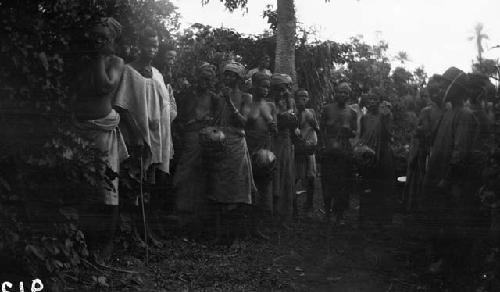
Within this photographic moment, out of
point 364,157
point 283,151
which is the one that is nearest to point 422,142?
point 364,157

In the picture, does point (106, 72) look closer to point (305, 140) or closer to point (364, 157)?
point (364, 157)

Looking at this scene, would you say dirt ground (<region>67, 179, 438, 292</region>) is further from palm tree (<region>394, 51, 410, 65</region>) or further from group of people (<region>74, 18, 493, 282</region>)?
palm tree (<region>394, 51, 410, 65</region>)

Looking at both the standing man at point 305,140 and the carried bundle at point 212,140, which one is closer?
the carried bundle at point 212,140

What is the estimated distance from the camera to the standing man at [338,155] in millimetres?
9445

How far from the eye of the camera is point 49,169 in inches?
166

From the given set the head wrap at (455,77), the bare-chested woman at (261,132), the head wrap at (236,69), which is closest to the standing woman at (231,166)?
the head wrap at (236,69)

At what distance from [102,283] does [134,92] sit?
1.91m

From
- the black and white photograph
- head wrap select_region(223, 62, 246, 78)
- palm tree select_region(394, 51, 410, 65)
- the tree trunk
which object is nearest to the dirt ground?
the black and white photograph

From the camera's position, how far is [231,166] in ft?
25.9

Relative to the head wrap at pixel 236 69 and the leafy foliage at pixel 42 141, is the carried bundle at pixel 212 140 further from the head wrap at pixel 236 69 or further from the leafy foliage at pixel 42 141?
the leafy foliage at pixel 42 141

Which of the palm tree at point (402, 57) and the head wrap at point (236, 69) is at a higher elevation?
the palm tree at point (402, 57)

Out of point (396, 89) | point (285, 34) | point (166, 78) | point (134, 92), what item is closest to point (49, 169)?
point (134, 92)

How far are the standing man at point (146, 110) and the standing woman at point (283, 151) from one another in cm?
205

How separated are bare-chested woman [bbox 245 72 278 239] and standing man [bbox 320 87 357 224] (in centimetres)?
124
